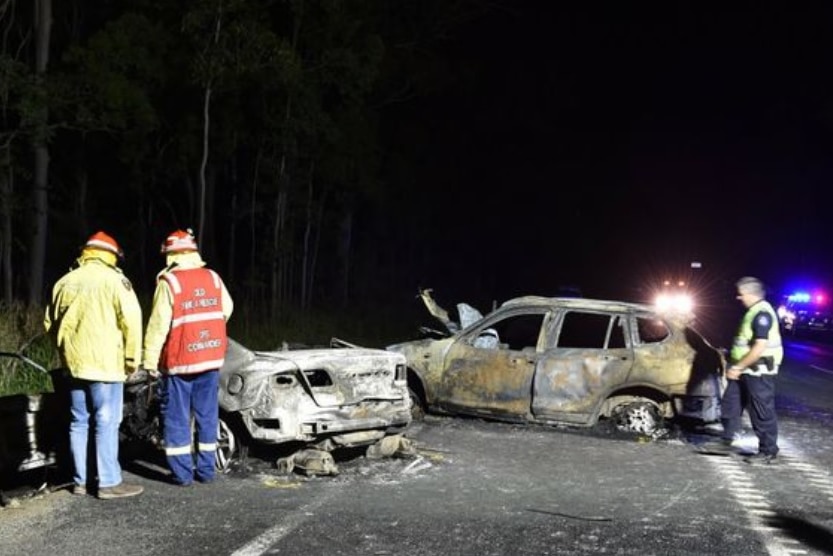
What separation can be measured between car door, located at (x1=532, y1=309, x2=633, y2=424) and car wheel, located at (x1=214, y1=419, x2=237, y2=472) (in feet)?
11.0

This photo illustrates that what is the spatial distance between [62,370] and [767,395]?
5984 millimetres

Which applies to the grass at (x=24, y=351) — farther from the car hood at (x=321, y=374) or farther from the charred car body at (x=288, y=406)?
the car hood at (x=321, y=374)

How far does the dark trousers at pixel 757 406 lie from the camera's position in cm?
788

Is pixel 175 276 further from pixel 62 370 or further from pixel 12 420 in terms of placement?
pixel 12 420

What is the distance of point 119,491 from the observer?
6.09 metres

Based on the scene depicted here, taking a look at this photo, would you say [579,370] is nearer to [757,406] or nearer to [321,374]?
[757,406]

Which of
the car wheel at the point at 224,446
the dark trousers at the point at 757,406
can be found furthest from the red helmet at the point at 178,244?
the dark trousers at the point at 757,406

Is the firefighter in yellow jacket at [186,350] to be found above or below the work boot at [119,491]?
above

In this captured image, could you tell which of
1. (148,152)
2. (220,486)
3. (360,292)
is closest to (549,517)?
(220,486)

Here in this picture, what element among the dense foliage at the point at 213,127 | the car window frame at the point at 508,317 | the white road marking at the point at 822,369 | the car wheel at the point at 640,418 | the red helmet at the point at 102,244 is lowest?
the white road marking at the point at 822,369

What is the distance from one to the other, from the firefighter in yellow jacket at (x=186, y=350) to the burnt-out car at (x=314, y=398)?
30cm

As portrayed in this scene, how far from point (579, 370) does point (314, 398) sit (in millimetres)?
3280

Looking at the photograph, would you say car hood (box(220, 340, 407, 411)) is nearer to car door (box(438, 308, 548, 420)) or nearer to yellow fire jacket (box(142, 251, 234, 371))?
yellow fire jacket (box(142, 251, 234, 371))

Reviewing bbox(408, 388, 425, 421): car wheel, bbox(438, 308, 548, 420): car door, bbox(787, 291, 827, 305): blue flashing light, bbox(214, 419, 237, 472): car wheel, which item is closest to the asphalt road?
bbox(214, 419, 237, 472): car wheel
